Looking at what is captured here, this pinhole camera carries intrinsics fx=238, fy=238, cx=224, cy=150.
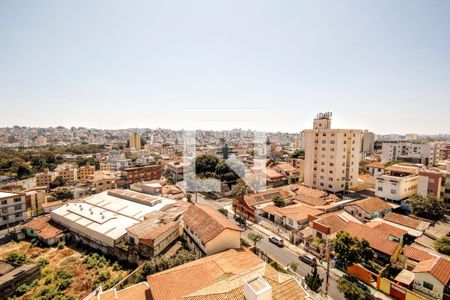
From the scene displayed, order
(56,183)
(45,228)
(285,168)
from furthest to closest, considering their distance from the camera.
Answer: (56,183), (285,168), (45,228)

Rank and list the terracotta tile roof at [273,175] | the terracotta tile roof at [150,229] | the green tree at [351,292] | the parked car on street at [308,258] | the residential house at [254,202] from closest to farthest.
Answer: the green tree at [351,292]
the parked car on street at [308,258]
the terracotta tile roof at [150,229]
the residential house at [254,202]
the terracotta tile roof at [273,175]

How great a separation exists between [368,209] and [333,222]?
5316 mm

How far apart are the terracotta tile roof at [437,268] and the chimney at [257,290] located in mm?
11092

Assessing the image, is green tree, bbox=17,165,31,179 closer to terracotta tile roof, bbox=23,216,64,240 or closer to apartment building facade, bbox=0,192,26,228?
apartment building facade, bbox=0,192,26,228

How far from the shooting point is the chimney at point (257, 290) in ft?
27.5

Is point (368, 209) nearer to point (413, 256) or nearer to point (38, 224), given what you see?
point (413, 256)

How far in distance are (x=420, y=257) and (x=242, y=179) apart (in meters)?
25.2

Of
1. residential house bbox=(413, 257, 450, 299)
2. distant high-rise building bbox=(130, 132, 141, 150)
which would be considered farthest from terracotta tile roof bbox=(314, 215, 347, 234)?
distant high-rise building bbox=(130, 132, 141, 150)

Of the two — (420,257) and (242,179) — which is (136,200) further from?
(420,257)

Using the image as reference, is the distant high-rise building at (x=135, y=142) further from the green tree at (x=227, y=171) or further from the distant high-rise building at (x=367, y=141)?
the distant high-rise building at (x=367, y=141)

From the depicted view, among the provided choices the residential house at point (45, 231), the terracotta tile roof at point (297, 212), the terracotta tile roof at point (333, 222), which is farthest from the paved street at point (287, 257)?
the residential house at point (45, 231)

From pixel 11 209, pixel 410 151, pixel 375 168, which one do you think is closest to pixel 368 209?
pixel 375 168

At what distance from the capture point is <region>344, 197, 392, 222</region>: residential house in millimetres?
23109

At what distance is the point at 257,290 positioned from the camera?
8578mm
